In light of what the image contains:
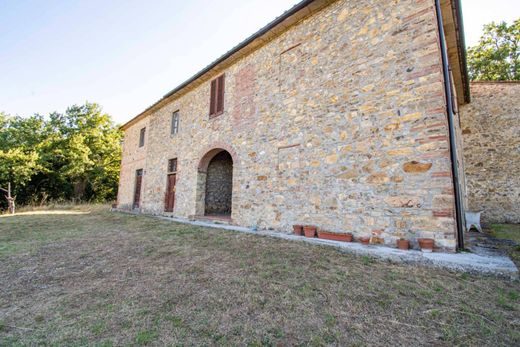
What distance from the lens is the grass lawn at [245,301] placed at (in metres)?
1.76

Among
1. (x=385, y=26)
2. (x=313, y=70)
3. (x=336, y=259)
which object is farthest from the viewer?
(x=313, y=70)

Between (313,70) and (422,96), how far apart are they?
2507mm

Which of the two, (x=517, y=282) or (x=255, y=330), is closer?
(x=255, y=330)

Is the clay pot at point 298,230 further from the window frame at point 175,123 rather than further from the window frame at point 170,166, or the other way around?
the window frame at point 175,123

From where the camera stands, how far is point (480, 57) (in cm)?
1305

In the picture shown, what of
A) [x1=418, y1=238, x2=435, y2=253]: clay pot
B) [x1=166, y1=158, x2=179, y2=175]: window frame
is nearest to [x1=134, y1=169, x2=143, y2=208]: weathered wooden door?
[x1=166, y1=158, x2=179, y2=175]: window frame

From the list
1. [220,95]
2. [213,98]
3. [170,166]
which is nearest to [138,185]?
[170,166]

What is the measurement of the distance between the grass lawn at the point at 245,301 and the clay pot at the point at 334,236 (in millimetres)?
699

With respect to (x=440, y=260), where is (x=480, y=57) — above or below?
above

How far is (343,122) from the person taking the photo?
4.90 m

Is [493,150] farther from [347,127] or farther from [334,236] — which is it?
[334,236]

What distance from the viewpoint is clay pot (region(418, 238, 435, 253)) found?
11.8 ft

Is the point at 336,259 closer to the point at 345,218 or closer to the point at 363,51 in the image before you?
the point at 345,218

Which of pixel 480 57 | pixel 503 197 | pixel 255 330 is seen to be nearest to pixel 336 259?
pixel 255 330
